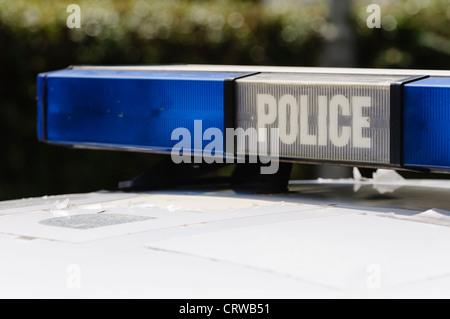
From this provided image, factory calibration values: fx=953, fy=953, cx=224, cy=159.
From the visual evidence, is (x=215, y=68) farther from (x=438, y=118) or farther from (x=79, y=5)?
(x=79, y=5)

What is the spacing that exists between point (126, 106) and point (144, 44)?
4.97 m

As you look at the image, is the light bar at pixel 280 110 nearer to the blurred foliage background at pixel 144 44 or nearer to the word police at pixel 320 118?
the word police at pixel 320 118

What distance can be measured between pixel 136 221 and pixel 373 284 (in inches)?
34.4

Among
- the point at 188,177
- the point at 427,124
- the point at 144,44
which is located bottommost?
the point at 188,177

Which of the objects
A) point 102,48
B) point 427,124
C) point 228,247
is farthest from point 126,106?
point 102,48

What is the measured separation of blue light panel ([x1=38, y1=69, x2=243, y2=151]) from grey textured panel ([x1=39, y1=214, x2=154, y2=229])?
23.8 inches

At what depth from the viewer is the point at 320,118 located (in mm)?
2908

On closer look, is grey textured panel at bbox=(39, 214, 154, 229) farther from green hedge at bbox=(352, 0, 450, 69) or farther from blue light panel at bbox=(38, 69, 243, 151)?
green hedge at bbox=(352, 0, 450, 69)

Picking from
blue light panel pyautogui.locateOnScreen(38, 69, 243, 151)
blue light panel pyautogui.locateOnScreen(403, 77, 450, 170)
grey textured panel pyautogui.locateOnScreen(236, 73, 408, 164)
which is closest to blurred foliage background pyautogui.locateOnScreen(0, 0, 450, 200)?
blue light panel pyautogui.locateOnScreen(38, 69, 243, 151)

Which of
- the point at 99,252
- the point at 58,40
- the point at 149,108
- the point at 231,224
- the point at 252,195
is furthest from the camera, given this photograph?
the point at 58,40

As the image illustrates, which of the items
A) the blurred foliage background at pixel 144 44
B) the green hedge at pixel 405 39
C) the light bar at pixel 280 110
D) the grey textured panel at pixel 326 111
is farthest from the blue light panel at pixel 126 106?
the green hedge at pixel 405 39

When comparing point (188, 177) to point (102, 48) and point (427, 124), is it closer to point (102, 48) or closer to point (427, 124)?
point (427, 124)
